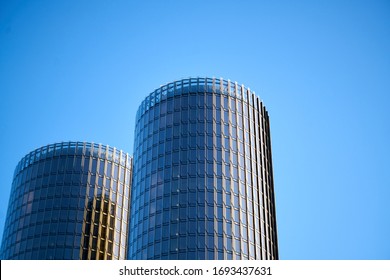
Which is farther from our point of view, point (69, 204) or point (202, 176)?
point (69, 204)

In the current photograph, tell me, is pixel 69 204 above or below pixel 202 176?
above

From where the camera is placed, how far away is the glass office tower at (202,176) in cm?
11212

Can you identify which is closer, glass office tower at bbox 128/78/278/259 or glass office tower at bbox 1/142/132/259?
glass office tower at bbox 128/78/278/259

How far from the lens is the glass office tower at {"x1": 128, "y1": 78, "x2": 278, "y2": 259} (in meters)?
112

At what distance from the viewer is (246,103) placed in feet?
425

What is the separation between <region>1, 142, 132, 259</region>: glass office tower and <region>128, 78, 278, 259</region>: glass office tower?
22.0 m

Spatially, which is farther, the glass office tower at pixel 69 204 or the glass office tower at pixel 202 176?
the glass office tower at pixel 69 204

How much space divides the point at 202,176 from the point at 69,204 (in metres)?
39.3

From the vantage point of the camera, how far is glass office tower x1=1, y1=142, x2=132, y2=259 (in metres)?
140

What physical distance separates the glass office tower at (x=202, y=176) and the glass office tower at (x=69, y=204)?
22.0 metres

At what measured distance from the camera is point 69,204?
473ft
